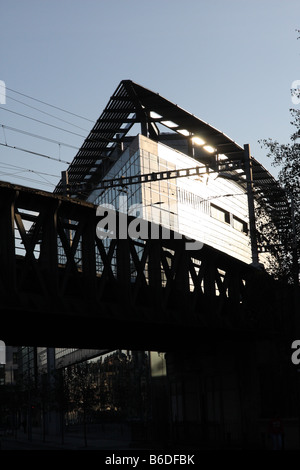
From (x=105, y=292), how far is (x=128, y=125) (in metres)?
48.2

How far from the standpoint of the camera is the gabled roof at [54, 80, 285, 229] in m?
77.6

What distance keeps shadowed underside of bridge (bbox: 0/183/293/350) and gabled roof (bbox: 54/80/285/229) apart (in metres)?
33.3

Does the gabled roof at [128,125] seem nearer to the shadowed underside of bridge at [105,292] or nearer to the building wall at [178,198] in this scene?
the building wall at [178,198]

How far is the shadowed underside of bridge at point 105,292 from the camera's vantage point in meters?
27.6

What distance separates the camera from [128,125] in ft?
266

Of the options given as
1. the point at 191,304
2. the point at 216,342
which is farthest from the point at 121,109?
the point at 191,304

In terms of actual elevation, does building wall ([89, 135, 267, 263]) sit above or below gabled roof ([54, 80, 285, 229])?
below

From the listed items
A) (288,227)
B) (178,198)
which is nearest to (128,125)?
(178,198)

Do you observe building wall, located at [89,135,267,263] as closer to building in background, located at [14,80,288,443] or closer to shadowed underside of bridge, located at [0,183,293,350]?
building in background, located at [14,80,288,443]

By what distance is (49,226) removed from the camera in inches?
1147

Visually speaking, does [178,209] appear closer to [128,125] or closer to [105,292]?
[128,125]

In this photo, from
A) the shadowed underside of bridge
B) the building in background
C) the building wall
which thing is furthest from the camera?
the building wall

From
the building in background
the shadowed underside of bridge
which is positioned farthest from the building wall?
the shadowed underside of bridge

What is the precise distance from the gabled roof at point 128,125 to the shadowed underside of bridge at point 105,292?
33.3 metres
